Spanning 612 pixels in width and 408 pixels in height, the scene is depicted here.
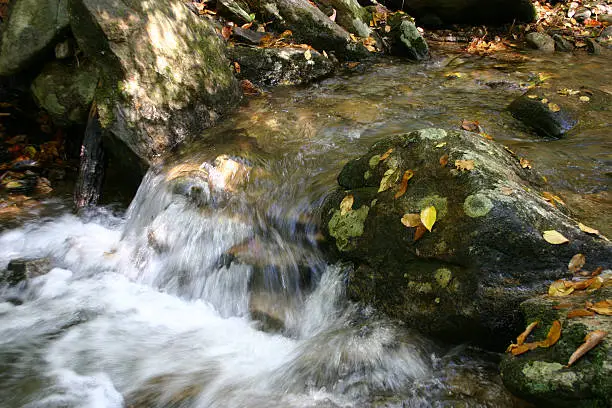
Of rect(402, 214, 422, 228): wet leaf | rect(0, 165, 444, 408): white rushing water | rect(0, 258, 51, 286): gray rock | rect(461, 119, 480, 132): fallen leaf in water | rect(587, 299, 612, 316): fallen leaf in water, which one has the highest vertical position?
rect(402, 214, 422, 228): wet leaf

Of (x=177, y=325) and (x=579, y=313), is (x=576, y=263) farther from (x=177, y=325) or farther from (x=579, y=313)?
(x=177, y=325)

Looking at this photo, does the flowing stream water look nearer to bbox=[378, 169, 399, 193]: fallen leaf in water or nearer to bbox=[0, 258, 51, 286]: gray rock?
bbox=[0, 258, 51, 286]: gray rock

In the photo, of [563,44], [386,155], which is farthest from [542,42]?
[386,155]

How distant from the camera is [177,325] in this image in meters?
3.97

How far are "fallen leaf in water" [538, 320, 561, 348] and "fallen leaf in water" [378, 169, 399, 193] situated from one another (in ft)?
5.43

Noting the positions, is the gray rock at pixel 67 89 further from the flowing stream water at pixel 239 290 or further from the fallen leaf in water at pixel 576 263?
the fallen leaf in water at pixel 576 263

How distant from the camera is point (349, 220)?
3.79m

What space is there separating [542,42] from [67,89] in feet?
32.0

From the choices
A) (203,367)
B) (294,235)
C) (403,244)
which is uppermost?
(403,244)

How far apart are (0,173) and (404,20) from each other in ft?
26.7

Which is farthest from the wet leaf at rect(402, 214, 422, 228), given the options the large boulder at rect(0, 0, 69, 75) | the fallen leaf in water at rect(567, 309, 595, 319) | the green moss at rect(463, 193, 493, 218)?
the large boulder at rect(0, 0, 69, 75)

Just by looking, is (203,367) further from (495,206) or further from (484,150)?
(484,150)

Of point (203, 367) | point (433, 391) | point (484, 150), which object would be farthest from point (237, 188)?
point (433, 391)

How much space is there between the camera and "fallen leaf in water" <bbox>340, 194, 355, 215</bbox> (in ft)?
12.6
